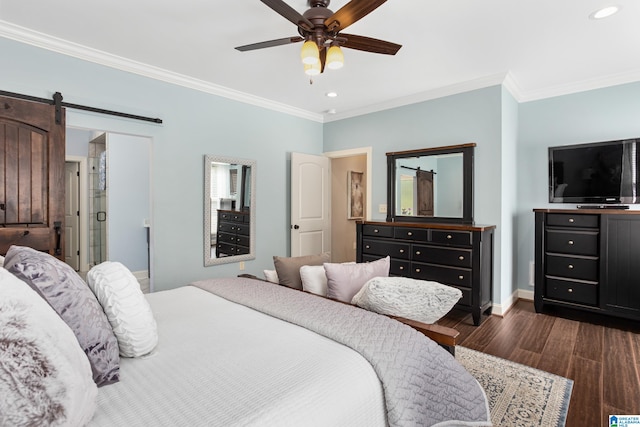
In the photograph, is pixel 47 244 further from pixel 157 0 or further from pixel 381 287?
pixel 381 287

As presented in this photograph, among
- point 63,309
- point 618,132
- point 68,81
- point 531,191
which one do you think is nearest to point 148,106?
point 68,81

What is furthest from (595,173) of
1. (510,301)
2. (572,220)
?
(510,301)

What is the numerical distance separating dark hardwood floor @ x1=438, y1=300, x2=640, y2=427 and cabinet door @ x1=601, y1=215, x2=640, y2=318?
10.3 inches

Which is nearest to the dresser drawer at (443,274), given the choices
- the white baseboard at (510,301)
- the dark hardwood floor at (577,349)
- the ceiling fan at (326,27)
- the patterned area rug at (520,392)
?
the dark hardwood floor at (577,349)

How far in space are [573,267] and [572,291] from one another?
→ 0.82 feet

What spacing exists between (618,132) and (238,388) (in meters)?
4.47

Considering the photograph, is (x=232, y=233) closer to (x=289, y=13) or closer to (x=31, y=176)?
(x=31, y=176)

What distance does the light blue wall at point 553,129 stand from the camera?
3463mm

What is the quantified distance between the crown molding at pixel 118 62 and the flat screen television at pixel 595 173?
354cm

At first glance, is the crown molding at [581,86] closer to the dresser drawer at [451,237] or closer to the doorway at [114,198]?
the dresser drawer at [451,237]

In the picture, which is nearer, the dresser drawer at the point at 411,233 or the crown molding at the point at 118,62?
the crown molding at the point at 118,62

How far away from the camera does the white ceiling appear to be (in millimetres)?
2324

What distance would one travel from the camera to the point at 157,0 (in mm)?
2232

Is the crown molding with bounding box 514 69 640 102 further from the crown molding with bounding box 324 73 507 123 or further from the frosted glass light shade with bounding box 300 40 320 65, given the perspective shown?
the frosted glass light shade with bounding box 300 40 320 65
